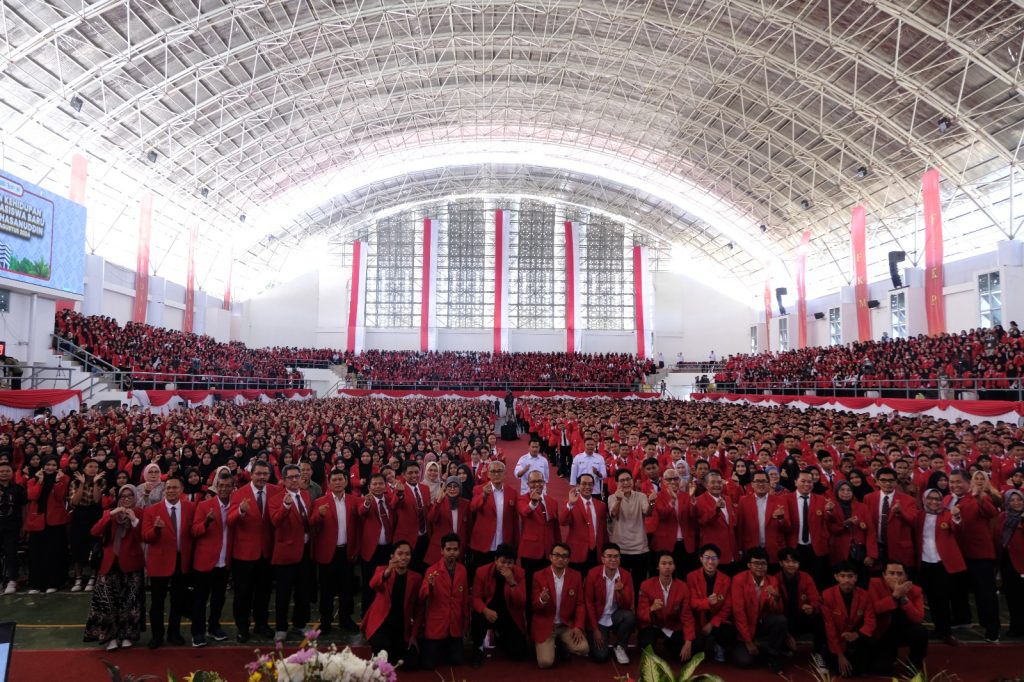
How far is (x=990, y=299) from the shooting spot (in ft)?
77.5

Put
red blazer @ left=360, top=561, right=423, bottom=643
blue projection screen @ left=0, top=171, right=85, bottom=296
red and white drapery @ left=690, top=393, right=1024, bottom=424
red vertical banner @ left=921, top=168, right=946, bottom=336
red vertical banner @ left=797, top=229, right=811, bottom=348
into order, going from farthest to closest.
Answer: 1. red vertical banner @ left=797, top=229, right=811, bottom=348
2. red vertical banner @ left=921, top=168, right=946, bottom=336
3. blue projection screen @ left=0, top=171, right=85, bottom=296
4. red and white drapery @ left=690, top=393, right=1024, bottom=424
5. red blazer @ left=360, top=561, right=423, bottom=643

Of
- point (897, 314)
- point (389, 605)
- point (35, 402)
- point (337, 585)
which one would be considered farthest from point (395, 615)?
point (897, 314)

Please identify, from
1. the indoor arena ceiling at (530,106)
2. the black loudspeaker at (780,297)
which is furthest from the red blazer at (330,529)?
the black loudspeaker at (780,297)

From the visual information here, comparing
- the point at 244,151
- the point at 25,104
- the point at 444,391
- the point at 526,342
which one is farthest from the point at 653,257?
the point at 25,104

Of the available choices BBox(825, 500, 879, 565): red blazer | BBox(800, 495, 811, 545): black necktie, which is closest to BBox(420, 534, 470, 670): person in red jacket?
BBox(800, 495, 811, 545): black necktie

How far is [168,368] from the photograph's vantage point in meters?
22.6

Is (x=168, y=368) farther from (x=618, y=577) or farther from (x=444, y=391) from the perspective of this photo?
(x=618, y=577)

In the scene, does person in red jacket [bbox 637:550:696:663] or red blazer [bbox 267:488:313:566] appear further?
red blazer [bbox 267:488:313:566]

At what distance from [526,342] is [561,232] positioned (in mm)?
7964

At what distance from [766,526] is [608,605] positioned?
1725 mm

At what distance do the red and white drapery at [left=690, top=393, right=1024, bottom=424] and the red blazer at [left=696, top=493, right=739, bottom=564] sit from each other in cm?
1169

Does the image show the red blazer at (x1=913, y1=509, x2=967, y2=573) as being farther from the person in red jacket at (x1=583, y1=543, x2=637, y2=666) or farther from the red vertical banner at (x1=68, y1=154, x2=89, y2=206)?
the red vertical banner at (x1=68, y1=154, x2=89, y2=206)

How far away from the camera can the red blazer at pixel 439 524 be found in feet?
19.5

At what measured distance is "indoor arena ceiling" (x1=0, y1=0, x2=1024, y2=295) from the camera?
21.0 m
